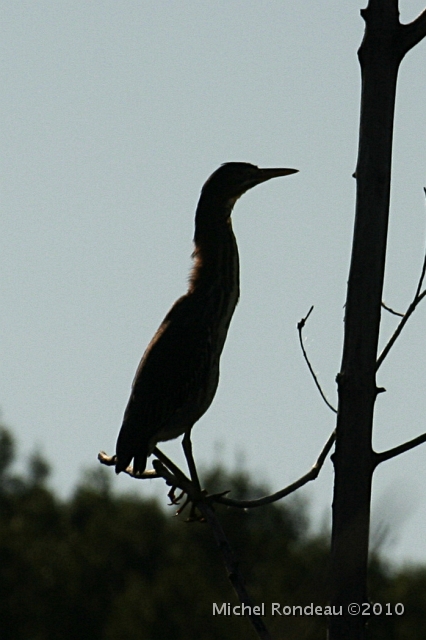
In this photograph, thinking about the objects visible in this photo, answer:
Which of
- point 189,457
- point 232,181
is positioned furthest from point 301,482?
point 232,181

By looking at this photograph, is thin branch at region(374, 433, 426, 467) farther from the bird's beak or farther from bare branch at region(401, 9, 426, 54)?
the bird's beak

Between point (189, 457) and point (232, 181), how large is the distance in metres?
1.80

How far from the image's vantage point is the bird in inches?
275

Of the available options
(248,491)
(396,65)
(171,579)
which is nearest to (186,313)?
(396,65)

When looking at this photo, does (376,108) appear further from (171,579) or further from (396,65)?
(171,579)

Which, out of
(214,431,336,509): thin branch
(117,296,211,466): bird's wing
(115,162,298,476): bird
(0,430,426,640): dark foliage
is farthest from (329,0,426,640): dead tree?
(0,430,426,640): dark foliage

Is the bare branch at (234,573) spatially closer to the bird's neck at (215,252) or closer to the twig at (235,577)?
the twig at (235,577)

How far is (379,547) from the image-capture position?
301 centimetres

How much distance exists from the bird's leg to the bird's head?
4.81 feet

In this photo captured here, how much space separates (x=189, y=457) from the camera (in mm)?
6871

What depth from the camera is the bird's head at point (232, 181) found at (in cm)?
784

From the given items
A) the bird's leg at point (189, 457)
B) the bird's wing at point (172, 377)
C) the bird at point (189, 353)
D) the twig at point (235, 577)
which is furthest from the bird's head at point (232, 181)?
the twig at point (235, 577)

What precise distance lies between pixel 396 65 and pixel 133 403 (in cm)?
363

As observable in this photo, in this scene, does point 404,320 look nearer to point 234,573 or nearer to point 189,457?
point 234,573
